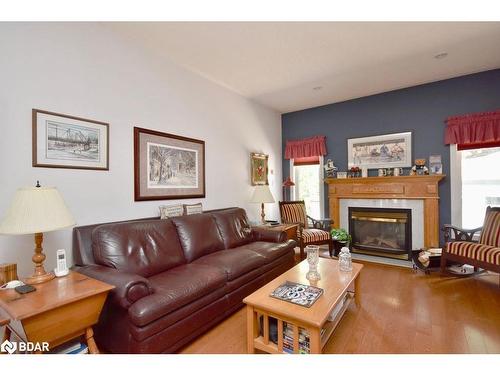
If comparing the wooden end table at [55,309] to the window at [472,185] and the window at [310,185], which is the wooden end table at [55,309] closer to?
the window at [310,185]

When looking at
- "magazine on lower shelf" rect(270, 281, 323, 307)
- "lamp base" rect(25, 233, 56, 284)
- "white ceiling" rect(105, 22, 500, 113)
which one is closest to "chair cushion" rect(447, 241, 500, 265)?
"magazine on lower shelf" rect(270, 281, 323, 307)

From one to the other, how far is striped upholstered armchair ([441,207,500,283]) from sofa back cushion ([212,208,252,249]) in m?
2.58

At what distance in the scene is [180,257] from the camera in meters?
2.48

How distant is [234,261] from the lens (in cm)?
244

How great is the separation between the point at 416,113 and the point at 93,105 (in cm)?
449

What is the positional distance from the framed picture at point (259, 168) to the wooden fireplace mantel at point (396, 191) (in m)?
1.17

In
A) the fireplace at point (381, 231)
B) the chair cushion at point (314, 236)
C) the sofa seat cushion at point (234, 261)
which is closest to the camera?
the sofa seat cushion at point (234, 261)

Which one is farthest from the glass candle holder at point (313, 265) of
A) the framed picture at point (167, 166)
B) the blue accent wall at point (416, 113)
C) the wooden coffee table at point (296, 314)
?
the blue accent wall at point (416, 113)

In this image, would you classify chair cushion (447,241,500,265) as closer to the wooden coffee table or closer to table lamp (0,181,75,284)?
the wooden coffee table

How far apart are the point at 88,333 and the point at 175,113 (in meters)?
2.41

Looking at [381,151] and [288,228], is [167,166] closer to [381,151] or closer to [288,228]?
[288,228]

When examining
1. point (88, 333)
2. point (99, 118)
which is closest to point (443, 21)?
point (99, 118)

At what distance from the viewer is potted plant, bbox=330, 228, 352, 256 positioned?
3.95 metres

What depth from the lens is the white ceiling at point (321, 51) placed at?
237cm
